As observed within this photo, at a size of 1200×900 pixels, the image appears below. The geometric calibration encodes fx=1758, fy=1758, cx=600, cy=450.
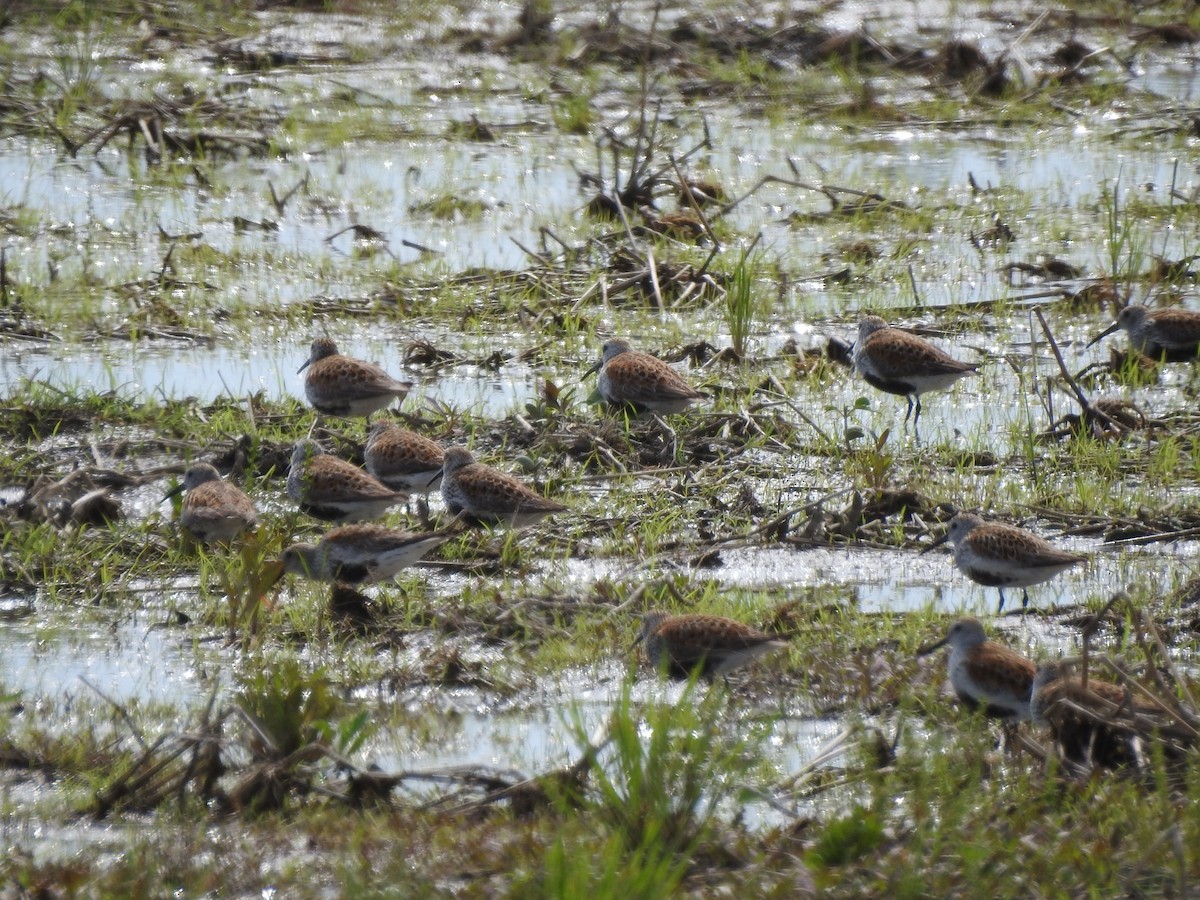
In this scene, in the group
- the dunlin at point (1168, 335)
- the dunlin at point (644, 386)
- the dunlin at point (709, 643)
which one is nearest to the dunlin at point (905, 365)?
the dunlin at point (644, 386)

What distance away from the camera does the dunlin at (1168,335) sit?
10.5 meters

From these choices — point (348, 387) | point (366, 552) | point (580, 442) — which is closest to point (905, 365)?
point (580, 442)

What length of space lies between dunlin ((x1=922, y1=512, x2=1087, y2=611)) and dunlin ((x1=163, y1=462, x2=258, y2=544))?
126 inches

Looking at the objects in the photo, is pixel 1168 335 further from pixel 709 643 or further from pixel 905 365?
pixel 709 643

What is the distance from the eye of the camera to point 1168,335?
10.5 meters

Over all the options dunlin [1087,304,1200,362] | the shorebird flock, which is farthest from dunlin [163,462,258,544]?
dunlin [1087,304,1200,362]

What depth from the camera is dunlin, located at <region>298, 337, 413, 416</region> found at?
9367 mm

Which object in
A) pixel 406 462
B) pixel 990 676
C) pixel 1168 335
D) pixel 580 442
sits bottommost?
pixel 580 442

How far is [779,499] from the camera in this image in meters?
8.83

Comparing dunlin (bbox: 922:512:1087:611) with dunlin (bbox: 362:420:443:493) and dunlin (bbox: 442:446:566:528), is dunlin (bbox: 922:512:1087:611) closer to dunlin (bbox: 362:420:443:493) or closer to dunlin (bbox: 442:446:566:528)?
dunlin (bbox: 442:446:566:528)

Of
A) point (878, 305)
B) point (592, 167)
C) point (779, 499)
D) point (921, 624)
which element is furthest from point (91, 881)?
point (592, 167)

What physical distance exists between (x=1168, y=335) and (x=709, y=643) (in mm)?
5298

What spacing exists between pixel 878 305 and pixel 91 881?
8.21 metres

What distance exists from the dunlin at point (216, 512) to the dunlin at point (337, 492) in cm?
28
